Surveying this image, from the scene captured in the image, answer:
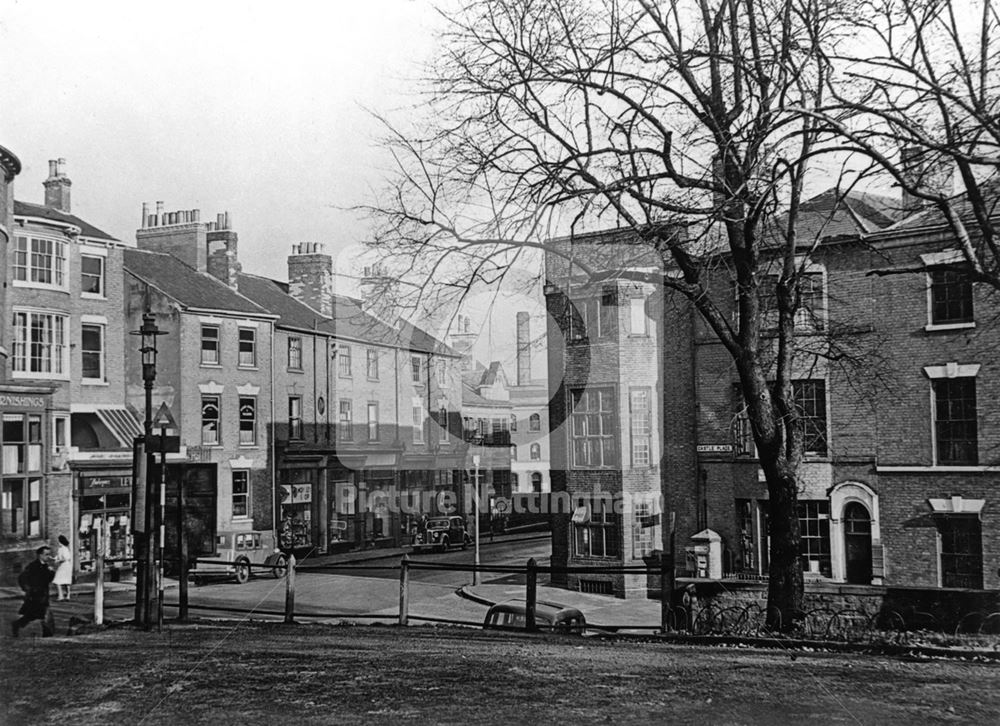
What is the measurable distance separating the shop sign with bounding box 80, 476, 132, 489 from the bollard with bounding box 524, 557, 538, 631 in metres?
2.74

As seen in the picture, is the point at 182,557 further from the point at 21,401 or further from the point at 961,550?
the point at 961,550

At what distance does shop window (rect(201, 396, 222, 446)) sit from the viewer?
20.7ft

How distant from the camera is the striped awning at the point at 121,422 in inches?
234

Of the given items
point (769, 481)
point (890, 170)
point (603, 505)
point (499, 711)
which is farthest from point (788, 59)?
point (499, 711)

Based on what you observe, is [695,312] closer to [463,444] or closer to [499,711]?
[463,444]

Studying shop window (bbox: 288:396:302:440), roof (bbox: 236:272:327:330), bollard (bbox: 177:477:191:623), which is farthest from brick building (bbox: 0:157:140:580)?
shop window (bbox: 288:396:302:440)

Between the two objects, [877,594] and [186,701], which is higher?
[877,594]

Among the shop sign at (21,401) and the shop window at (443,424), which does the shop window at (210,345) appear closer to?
the shop sign at (21,401)

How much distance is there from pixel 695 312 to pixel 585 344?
0.85 m

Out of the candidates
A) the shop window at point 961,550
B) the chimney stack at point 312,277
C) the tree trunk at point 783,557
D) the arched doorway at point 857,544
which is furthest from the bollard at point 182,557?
the shop window at point 961,550

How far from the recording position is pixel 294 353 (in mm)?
6484

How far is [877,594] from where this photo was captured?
6066 millimetres

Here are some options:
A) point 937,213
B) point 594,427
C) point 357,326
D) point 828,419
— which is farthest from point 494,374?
point 937,213

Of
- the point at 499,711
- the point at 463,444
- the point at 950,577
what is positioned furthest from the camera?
the point at 463,444
